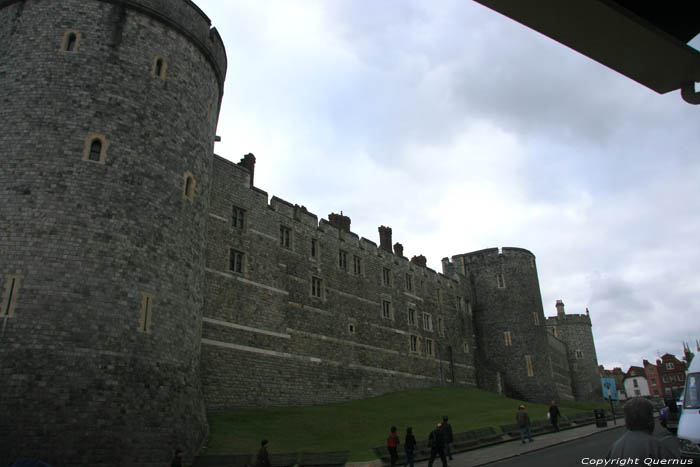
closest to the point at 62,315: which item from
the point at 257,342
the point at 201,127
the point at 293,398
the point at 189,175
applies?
the point at 189,175

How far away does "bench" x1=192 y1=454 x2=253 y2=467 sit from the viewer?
1475cm

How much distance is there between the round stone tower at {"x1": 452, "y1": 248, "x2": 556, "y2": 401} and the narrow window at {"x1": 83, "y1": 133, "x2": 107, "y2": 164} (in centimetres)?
3560

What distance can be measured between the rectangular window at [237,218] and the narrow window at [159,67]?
779 centimetres

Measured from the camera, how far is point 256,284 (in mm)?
25094

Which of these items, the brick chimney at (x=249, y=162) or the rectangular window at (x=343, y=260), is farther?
the rectangular window at (x=343, y=260)

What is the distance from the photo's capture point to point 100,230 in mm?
15727

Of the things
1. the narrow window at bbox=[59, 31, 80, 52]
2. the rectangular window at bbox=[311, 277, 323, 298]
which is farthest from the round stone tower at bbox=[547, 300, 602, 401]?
the narrow window at bbox=[59, 31, 80, 52]

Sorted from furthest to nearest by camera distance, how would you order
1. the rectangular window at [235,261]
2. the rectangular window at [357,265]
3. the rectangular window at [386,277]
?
the rectangular window at [386,277]
the rectangular window at [357,265]
the rectangular window at [235,261]

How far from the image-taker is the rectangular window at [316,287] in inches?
1148

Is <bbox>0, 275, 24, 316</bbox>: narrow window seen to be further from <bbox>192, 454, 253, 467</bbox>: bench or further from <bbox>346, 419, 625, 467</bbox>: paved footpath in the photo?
A: <bbox>346, 419, 625, 467</bbox>: paved footpath

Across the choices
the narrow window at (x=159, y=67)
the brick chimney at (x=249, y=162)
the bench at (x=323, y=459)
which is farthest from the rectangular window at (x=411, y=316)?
the narrow window at (x=159, y=67)

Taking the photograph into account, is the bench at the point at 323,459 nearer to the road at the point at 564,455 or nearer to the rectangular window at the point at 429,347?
the road at the point at 564,455

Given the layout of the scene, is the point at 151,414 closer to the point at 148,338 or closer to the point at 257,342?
the point at 148,338

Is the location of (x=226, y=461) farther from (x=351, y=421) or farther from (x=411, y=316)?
(x=411, y=316)
